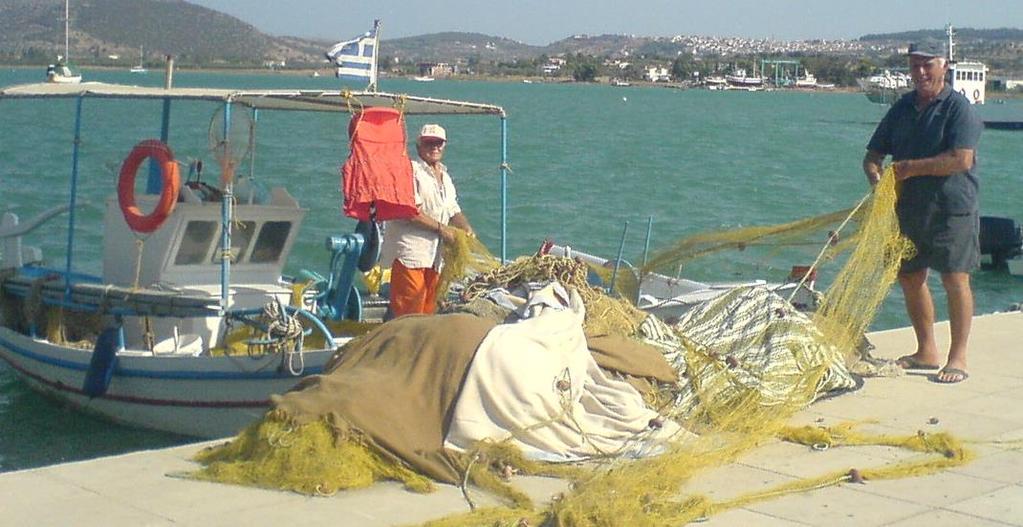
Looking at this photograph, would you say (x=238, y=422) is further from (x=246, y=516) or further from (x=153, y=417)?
(x=246, y=516)

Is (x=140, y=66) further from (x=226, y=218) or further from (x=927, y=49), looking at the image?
(x=927, y=49)

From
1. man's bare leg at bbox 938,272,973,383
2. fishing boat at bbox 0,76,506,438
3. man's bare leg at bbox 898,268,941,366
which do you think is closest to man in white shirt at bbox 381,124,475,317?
fishing boat at bbox 0,76,506,438

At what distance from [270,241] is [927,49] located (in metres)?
5.15

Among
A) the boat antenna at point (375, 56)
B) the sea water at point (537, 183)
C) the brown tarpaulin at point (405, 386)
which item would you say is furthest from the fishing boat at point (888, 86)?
the brown tarpaulin at point (405, 386)

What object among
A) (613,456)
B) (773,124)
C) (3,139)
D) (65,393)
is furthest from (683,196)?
(773,124)

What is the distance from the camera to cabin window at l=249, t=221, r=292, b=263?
11.5m

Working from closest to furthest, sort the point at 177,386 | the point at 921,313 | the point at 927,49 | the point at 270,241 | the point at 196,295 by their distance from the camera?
the point at 927,49
the point at 921,313
the point at 196,295
the point at 177,386
the point at 270,241

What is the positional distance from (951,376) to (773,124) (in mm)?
84102

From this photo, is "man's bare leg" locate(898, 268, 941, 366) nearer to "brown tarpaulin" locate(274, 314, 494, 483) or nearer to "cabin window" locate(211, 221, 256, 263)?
"brown tarpaulin" locate(274, 314, 494, 483)

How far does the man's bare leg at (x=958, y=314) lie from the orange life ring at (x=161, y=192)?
5.21m

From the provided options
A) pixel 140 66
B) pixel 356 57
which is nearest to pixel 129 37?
pixel 140 66

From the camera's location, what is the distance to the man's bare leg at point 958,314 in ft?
29.6

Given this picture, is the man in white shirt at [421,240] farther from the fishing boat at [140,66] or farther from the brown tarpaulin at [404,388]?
the fishing boat at [140,66]

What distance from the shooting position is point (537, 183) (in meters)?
39.7
